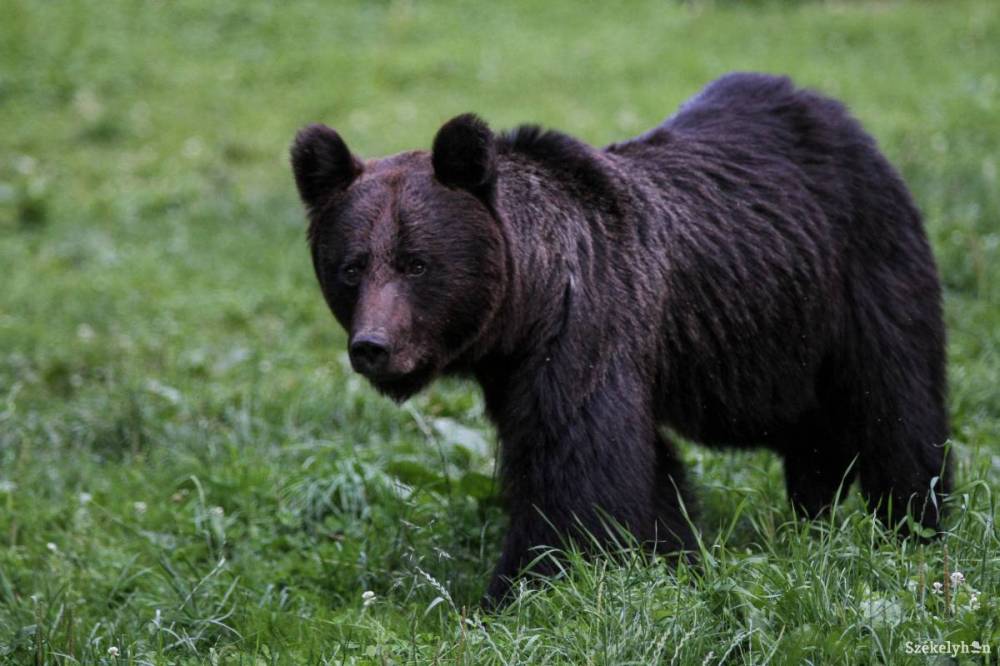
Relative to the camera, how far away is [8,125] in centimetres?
1457

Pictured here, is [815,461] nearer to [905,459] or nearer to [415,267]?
[905,459]

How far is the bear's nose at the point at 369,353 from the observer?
4.24 meters

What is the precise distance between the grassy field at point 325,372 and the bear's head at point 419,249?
2.61 ft

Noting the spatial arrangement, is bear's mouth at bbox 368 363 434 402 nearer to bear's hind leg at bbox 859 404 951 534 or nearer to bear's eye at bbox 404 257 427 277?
bear's eye at bbox 404 257 427 277

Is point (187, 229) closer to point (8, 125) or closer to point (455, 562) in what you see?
point (8, 125)

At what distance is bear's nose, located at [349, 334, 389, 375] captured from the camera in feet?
13.9

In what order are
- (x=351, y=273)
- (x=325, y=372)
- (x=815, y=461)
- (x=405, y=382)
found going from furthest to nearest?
1. (x=325, y=372)
2. (x=815, y=461)
3. (x=405, y=382)
4. (x=351, y=273)

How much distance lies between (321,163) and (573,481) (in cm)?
149

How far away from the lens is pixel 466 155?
455 centimetres

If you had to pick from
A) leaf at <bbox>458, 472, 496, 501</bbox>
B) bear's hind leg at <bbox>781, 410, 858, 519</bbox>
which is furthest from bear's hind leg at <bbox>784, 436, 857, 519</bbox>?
leaf at <bbox>458, 472, 496, 501</bbox>

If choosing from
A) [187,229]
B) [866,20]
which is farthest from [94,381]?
[866,20]

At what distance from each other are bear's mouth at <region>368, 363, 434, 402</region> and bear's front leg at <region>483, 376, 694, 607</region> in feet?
1.16

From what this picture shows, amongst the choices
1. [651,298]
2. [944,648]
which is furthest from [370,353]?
[944,648]

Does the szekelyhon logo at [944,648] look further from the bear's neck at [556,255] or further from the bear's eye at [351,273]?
the bear's eye at [351,273]
